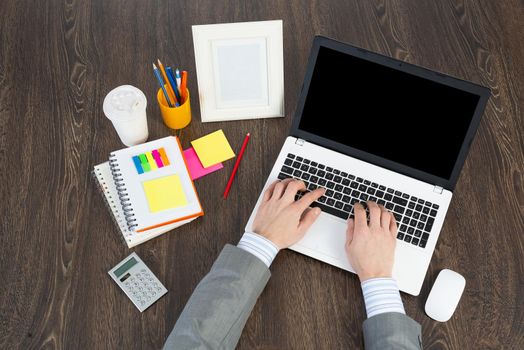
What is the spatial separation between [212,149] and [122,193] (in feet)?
0.75

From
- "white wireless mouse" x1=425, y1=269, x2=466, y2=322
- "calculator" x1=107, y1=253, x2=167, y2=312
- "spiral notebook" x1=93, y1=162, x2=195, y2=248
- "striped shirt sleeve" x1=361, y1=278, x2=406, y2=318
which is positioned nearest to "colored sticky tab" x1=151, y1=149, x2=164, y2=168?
"spiral notebook" x1=93, y1=162, x2=195, y2=248

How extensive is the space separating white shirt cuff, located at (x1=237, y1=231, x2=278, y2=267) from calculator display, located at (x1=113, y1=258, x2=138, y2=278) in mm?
224

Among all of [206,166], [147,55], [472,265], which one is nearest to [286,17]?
[147,55]

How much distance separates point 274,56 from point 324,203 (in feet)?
1.17

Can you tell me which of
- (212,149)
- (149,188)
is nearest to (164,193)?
(149,188)

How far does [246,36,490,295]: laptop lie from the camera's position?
0.97 metres

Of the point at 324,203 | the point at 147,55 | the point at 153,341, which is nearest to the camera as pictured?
the point at 153,341

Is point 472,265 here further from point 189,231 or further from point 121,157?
point 121,157

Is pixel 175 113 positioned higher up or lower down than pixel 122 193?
higher up

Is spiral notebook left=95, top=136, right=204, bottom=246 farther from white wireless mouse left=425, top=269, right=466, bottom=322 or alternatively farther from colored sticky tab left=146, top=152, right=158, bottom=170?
white wireless mouse left=425, top=269, right=466, bottom=322

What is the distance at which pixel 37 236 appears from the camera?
39.2 inches

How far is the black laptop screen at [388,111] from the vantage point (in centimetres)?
97

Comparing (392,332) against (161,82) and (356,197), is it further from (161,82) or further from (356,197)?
(161,82)

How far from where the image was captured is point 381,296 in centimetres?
91
